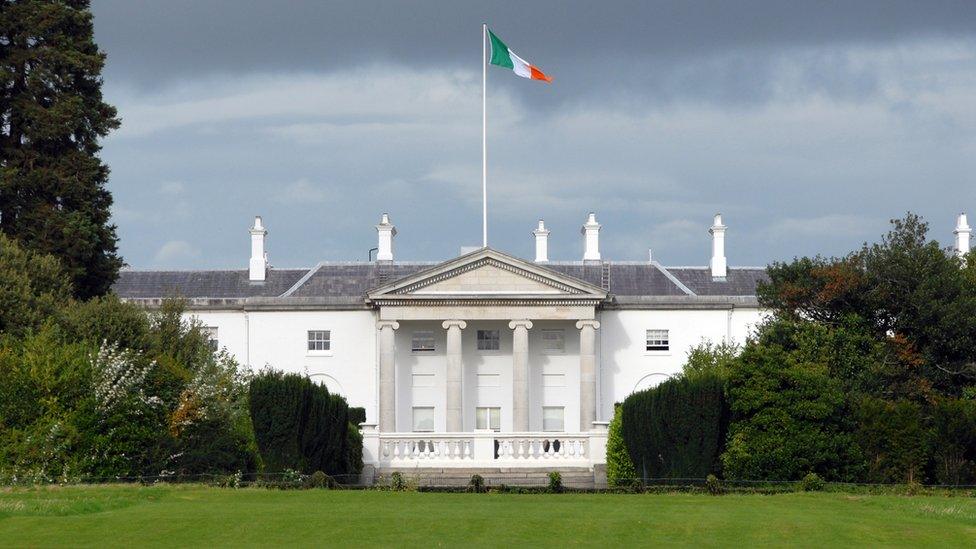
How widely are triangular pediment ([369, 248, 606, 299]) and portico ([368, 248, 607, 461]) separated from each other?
0.14 feet

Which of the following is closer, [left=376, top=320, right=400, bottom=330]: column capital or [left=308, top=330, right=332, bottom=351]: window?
[left=376, top=320, right=400, bottom=330]: column capital

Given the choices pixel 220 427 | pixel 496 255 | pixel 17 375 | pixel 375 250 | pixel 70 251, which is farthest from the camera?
pixel 375 250

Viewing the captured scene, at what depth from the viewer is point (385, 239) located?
7294 centimetres

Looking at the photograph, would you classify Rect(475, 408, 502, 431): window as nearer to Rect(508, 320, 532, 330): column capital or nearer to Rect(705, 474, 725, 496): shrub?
Rect(508, 320, 532, 330): column capital

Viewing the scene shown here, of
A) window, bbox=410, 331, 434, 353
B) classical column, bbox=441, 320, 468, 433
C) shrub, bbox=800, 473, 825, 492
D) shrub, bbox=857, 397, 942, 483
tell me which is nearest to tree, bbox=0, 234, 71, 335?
shrub, bbox=800, 473, 825, 492

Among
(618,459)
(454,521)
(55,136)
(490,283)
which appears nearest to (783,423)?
(618,459)

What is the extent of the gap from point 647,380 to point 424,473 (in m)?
27.7

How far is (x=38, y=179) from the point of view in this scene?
141 feet

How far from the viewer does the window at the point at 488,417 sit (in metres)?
68.3

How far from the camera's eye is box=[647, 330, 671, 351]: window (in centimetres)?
6856

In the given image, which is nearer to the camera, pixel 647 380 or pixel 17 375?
pixel 17 375

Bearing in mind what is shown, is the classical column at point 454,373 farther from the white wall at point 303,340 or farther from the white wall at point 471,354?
the white wall at point 303,340

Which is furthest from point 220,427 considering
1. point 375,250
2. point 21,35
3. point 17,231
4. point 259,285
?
point 375,250

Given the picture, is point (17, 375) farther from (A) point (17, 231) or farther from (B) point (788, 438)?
(B) point (788, 438)
